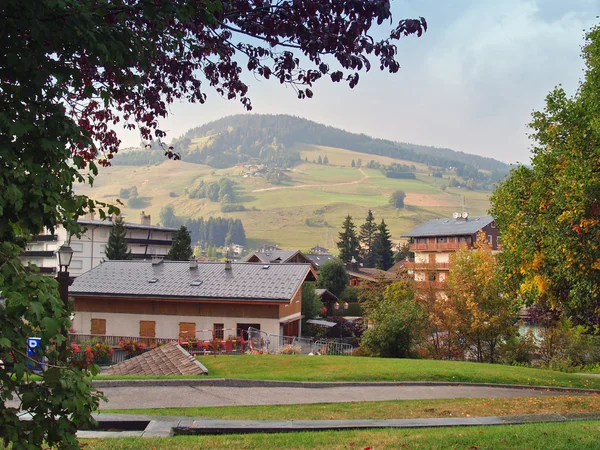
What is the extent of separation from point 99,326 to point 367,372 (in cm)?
2304

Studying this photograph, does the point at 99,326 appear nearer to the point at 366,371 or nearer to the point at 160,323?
the point at 160,323

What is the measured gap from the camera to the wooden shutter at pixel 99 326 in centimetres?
3556

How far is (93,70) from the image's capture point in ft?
22.4

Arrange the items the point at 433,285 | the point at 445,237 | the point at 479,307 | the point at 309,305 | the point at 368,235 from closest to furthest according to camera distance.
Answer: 1. the point at 479,307
2. the point at 433,285
3. the point at 309,305
4. the point at 445,237
5. the point at 368,235

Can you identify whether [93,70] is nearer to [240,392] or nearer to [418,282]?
[240,392]

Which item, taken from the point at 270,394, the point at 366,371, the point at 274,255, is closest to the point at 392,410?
the point at 270,394

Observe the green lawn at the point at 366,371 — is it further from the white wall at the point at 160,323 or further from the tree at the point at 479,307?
the tree at the point at 479,307

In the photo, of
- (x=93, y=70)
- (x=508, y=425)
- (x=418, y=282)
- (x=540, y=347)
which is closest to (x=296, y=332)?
(x=418, y=282)

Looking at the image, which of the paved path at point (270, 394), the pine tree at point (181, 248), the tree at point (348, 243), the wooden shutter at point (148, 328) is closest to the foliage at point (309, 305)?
the wooden shutter at point (148, 328)

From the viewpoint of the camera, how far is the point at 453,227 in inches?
3029

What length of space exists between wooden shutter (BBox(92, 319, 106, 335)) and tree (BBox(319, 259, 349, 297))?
112 feet

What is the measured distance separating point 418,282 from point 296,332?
11.5 m

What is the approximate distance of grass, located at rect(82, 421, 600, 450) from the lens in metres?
7.15

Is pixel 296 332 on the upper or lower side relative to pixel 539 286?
lower
